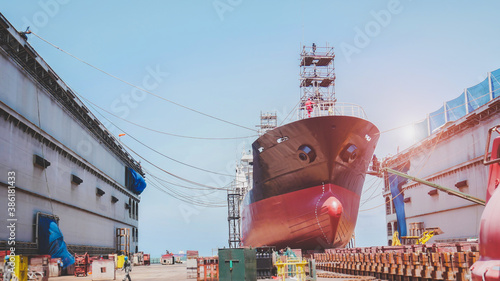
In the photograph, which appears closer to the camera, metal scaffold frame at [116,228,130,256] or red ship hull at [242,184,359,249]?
red ship hull at [242,184,359,249]

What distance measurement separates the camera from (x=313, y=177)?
27391mm

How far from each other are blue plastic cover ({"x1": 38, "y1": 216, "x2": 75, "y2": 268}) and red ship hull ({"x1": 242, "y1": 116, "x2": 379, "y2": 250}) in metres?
13.1

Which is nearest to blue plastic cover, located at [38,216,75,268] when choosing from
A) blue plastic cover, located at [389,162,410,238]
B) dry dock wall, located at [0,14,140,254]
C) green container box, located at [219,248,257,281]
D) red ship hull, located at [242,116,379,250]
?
dry dock wall, located at [0,14,140,254]

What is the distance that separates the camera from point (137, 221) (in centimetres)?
5919

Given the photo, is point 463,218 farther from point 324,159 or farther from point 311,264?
point 311,264

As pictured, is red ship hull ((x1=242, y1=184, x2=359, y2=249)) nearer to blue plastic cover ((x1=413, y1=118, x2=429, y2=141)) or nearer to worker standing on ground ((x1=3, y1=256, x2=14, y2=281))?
blue plastic cover ((x1=413, y1=118, x2=429, y2=141))

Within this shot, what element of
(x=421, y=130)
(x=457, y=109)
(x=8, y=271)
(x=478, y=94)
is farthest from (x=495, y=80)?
(x=8, y=271)

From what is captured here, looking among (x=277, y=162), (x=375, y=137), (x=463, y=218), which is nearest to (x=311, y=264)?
(x=277, y=162)

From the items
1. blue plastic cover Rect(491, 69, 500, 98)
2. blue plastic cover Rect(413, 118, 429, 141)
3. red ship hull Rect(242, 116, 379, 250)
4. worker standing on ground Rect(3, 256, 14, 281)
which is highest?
blue plastic cover Rect(491, 69, 500, 98)

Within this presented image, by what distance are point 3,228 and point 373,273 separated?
1597 cm

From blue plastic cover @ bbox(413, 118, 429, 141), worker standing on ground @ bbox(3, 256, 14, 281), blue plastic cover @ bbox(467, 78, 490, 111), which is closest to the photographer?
worker standing on ground @ bbox(3, 256, 14, 281)

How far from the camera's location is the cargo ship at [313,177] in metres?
26.8

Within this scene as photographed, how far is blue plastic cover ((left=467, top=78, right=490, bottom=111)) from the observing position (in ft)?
106

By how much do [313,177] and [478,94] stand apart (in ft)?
52.1
